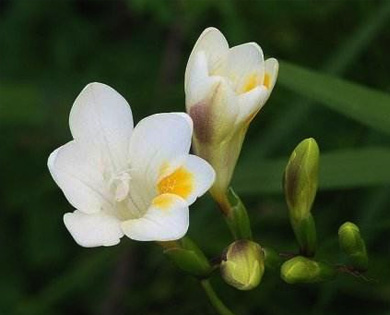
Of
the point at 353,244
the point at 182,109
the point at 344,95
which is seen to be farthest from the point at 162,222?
the point at 182,109

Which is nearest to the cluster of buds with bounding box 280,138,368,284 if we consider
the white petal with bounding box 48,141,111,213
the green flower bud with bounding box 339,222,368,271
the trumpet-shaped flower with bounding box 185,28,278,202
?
the green flower bud with bounding box 339,222,368,271

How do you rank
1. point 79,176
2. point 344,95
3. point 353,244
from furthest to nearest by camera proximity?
point 344,95, point 353,244, point 79,176

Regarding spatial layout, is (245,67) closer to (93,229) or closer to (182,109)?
(93,229)

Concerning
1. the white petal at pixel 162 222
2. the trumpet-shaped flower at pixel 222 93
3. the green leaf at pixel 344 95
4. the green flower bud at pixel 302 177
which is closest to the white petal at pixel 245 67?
the trumpet-shaped flower at pixel 222 93

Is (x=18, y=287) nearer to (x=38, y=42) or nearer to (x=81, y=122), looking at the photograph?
(x=38, y=42)

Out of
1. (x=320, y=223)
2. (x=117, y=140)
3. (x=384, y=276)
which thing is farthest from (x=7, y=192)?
(x=117, y=140)
